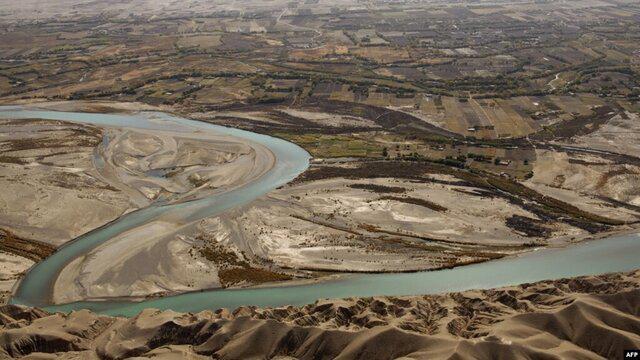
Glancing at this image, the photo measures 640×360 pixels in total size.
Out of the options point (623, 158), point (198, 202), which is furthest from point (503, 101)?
point (198, 202)

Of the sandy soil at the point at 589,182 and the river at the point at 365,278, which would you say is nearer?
the river at the point at 365,278

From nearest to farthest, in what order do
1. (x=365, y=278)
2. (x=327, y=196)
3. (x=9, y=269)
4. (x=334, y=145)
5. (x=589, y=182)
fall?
(x=365, y=278), (x=9, y=269), (x=327, y=196), (x=589, y=182), (x=334, y=145)

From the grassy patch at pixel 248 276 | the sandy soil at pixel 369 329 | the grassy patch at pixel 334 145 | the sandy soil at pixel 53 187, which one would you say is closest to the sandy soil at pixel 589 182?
the sandy soil at pixel 369 329

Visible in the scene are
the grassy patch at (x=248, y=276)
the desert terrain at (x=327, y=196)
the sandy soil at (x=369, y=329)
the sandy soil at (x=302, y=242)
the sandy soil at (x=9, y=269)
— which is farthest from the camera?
the sandy soil at (x=302, y=242)

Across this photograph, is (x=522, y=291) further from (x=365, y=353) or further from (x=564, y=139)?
(x=564, y=139)

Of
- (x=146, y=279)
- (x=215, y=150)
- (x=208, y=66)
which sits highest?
(x=208, y=66)

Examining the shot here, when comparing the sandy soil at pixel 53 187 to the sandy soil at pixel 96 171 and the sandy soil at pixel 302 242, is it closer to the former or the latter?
the sandy soil at pixel 96 171

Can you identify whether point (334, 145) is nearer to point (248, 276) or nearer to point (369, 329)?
point (248, 276)

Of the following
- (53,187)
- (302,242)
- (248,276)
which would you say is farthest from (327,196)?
(53,187)
